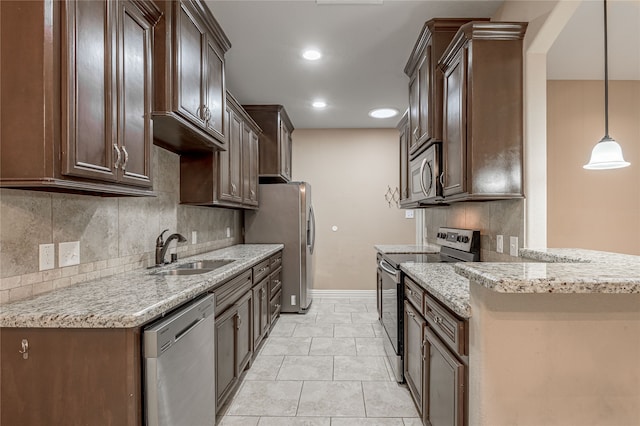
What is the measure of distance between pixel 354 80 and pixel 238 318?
256 centimetres

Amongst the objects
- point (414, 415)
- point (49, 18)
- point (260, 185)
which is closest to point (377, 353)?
point (414, 415)

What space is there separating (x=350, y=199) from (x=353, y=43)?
2845 millimetres

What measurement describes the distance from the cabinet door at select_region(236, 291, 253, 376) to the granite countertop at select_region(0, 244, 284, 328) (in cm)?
64

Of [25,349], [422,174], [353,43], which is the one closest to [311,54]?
[353,43]

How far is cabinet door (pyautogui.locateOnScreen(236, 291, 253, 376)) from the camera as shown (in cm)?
236

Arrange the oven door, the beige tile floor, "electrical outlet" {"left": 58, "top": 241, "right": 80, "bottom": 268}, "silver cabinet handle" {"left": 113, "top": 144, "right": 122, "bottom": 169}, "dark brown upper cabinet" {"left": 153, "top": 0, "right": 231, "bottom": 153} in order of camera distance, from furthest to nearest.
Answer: the oven door
the beige tile floor
"dark brown upper cabinet" {"left": 153, "top": 0, "right": 231, "bottom": 153}
"electrical outlet" {"left": 58, "top": 241, "right": 80, "bottom": 268}
"silver cabinet handle" {"left": 113, "top": 144, "right": 122, "bottom": 169}

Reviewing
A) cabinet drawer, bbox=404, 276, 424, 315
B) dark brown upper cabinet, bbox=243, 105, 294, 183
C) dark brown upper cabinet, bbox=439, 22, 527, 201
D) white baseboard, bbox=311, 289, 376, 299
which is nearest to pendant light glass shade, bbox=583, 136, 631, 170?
dark brown upper cabinet, bbox=439, 22, 527, 201

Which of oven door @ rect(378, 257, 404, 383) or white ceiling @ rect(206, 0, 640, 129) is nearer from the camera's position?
white ceiling @ rect(206, 0, 640, 129)

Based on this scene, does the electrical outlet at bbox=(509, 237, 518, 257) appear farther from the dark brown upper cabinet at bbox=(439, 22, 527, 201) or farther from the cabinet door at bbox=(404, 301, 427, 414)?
the cabinet door at bbox=(404, 301, 427, 414)

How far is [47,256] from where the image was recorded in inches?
57.6

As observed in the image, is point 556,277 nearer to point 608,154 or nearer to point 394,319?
point 608,154

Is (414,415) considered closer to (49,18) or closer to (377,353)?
(377,353)

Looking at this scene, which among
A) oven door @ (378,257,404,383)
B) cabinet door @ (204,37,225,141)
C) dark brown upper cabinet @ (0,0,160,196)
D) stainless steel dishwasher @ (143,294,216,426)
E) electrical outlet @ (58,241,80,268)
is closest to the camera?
dark brown upper cabinet @ (0,0,160,196)

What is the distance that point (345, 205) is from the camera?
17.2 feet
